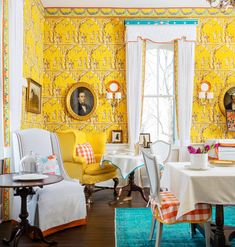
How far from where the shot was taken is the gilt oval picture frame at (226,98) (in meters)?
6.93

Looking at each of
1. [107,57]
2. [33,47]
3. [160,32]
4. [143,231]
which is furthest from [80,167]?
[160,32]

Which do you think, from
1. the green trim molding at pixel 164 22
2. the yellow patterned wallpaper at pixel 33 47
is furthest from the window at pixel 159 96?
the yellow patterned wallpaper at pixel 33 47

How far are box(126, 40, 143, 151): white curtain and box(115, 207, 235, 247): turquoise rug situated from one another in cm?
234

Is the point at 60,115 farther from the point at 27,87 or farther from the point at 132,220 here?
the point at 132,220

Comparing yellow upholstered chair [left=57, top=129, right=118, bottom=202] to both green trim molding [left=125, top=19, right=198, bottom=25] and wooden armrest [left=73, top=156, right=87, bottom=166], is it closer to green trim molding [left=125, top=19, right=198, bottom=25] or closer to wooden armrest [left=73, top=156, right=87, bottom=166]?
wooden armrest [left=73, top=156, right=87, bottom=166]

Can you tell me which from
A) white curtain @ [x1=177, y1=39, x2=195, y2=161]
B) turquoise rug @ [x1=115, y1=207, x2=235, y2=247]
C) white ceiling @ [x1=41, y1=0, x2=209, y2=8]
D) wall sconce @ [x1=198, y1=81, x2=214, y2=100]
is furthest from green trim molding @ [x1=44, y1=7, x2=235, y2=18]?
turquoise rug @ [x1=115, y1=207, x2=235, y2=247]

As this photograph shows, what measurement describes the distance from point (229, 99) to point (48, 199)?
15.5 feet

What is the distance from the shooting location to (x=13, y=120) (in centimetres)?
438

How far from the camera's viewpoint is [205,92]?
→ 6906mm

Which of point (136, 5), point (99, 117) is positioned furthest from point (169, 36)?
point (99, 117)

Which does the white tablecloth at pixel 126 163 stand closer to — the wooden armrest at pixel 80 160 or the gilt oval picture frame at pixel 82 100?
the wooden armrest at pixel 80 160

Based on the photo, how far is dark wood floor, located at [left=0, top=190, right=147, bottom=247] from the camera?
351 cm

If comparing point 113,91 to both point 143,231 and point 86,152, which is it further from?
point 143,231

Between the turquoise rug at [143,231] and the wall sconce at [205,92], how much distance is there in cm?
273
